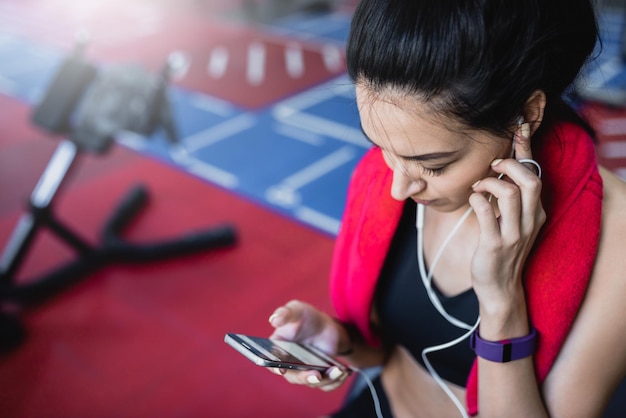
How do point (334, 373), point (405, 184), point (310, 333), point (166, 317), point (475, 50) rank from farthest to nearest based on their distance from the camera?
1. point (166, 317)
2. point (310, 333)
3. point (334, 373)
4. point (405, 184)
5. point (475, 50)

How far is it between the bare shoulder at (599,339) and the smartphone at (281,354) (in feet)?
1.34

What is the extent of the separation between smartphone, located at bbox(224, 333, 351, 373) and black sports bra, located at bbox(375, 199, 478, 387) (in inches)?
6.1

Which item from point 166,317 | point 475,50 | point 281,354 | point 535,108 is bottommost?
point 166,317

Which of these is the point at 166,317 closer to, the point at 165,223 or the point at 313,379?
the point at 165,223

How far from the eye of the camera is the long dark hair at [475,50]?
77 cm

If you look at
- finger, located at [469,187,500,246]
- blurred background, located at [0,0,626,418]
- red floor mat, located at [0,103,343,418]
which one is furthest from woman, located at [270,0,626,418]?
red floor mat, located at [0,103,343,418]

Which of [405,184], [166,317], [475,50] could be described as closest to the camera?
[475,50]

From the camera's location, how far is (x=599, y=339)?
0.93m

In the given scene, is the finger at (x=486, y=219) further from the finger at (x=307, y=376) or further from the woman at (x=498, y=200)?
the finger at (x=307, y=376)

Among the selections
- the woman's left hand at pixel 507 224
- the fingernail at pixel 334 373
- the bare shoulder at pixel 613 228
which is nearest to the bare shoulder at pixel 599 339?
the bare shoulder at pixel 613 228

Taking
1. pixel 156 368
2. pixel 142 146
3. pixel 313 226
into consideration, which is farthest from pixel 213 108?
pixel 156 368

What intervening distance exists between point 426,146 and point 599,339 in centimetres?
44

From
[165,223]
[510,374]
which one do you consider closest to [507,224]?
[510,374]

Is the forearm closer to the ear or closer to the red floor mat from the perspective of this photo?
the ear
